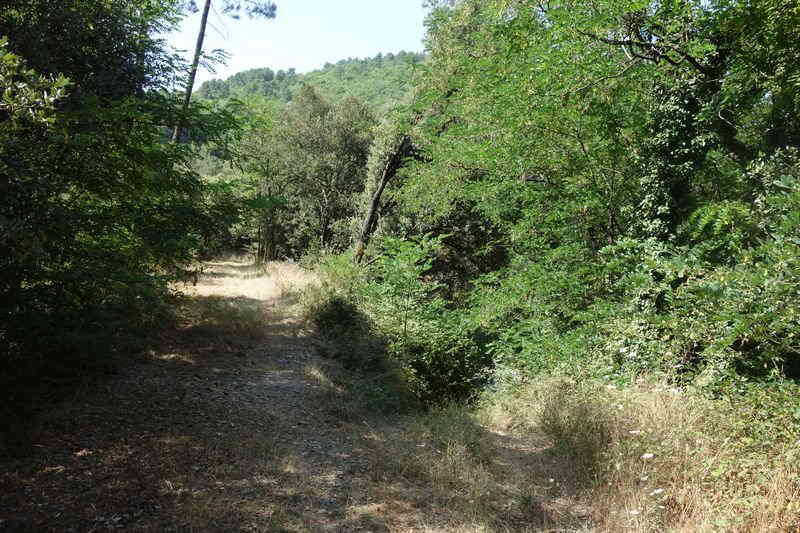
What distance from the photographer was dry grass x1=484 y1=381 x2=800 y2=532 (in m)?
3.60

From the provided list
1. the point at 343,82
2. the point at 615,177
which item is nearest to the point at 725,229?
the point at 615,177

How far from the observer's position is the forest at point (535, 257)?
4.07 m

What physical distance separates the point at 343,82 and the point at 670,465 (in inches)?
2162

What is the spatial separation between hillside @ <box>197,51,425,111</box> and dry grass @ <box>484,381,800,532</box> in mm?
9492

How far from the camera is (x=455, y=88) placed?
1452 cm

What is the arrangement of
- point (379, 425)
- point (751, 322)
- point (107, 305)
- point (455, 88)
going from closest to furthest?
point (751, 322) → point (379, 425) → point (107, 305) → point (455, 88)

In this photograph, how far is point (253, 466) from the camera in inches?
198

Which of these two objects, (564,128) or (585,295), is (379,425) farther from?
(564,128)

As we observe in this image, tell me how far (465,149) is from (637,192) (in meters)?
4.11

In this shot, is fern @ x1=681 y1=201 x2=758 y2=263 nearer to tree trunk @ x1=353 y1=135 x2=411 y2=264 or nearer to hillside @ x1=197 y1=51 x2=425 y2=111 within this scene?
hillside @ x1=197 y1=51 x2=425 y2=111

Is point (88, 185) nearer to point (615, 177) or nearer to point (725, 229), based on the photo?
point (615, 177)

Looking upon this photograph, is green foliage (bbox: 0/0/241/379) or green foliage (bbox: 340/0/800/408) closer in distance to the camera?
green foliage (bbox: 0/0/241/379)

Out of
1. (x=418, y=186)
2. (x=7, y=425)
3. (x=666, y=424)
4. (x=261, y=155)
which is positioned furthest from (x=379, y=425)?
(x=261, y=155)

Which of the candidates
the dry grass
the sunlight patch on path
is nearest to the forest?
the dry grass
